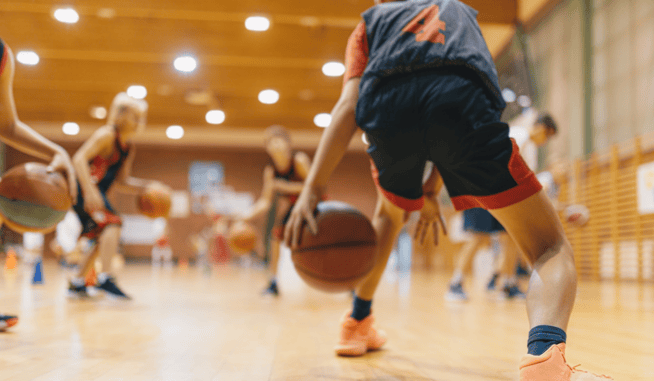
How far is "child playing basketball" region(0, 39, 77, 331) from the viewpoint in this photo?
216 cm

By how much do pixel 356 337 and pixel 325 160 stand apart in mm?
790

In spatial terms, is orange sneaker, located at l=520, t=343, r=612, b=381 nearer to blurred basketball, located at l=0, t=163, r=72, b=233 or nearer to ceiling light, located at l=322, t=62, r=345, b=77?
blurred basketball, located at l=0, t=163, r=72, b=233

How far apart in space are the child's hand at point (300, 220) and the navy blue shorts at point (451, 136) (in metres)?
0.27

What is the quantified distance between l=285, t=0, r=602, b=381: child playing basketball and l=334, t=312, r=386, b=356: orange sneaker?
1.91 ft

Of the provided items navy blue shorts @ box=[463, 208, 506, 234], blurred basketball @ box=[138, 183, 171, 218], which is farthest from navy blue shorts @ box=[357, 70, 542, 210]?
navy blue shorts @ box=[463, 208, 506, 234]

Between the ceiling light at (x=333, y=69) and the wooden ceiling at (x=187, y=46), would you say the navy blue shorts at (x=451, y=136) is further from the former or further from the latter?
the ceiling light at (x=333, y=69)

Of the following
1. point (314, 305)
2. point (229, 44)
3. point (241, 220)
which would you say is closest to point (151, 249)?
point (229, 44)

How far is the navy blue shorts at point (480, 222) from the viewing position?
4.42 metres

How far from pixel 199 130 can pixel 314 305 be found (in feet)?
39.9

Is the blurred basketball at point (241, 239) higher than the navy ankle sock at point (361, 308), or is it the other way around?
the blurred basketball at point (241, 239)

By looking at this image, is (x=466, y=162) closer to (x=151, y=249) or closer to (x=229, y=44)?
(x=229, y=44)

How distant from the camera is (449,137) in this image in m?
1.38

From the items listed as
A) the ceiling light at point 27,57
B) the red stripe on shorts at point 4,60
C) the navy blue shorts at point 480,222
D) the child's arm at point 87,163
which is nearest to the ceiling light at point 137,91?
the ceiling light at point 27,57

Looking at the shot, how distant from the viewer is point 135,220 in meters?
16.3
